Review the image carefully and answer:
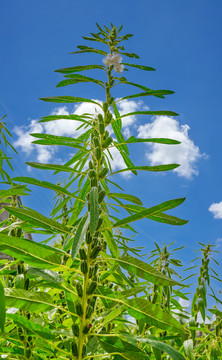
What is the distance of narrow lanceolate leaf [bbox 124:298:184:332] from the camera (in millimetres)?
846

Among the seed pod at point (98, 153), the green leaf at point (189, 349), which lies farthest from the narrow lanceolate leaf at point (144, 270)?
the green leaf at point (189, 349)

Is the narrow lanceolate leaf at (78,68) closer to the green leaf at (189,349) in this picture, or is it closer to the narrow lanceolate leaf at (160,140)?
the narrow lanceolate leaf at (160,140)

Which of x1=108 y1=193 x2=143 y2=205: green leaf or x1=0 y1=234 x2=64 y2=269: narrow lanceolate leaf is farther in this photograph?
x1=108 y1=193 x2=143 y2=205: green leaf

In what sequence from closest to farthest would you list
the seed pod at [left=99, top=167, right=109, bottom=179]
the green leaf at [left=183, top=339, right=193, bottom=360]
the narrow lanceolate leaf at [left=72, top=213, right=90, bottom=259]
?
the narrow lanceolate leaf at [left=72, top=213, right=90, bottom=259] < the seed pod at [left=99, top=167, right=109, bottom=179] < the green leaf at [left=183, top=339, right=193, bottom=360]

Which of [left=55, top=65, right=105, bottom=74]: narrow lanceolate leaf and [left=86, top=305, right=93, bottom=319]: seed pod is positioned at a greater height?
[left=55, top=65, right=105, bottom=74]: narrow lanceolate leaf

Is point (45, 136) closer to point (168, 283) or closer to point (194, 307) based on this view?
point (168, 283)

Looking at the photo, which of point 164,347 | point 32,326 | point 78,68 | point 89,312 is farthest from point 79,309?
point 78,68

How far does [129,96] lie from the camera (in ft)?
3.92

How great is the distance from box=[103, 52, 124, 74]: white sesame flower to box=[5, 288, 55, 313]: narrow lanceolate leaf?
820 millimetres

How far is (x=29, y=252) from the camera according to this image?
805 mm

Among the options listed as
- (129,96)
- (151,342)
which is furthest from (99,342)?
(129,96)

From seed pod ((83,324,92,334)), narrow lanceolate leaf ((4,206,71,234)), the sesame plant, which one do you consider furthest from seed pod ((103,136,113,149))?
seed pod ((83,324,92,334))

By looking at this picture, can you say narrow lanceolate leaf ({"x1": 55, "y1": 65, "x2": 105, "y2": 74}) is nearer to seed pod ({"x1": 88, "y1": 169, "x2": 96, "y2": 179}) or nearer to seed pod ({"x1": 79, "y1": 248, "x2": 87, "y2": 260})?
seed pod ({"x1": 88, "y1": 169, "x2": 96, "y2": 179})

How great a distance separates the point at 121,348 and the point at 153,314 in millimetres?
147
